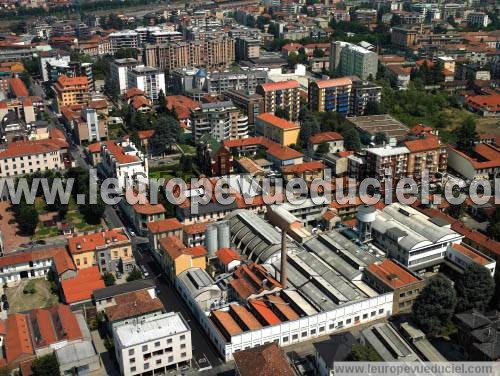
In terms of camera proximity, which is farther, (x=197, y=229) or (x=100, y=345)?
(x=197, y=229)

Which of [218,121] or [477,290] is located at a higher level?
[218,121]

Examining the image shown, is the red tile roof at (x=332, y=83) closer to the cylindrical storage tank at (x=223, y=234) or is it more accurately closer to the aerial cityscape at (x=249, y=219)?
the aerial cityscape at (x=249, y=219)

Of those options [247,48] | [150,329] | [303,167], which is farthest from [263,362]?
[247,48]

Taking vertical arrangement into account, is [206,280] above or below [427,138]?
→ below

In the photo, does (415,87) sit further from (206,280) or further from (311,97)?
(206,280)

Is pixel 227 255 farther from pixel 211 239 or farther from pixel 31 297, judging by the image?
pixel 31 297

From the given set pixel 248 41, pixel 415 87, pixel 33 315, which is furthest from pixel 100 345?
pixel 248 41

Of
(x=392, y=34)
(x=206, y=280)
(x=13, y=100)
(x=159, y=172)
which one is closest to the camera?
(x=206, y=280)

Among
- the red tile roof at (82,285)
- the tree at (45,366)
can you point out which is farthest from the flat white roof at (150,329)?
the red tile roof at (82,285)
